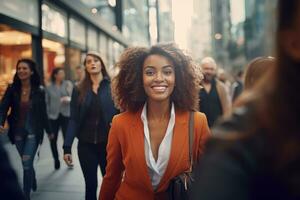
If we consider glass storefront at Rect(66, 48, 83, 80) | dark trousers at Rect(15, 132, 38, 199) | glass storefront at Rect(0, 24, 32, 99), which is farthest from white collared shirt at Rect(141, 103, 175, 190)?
glass storefront at Rect(66, 48, 83, 80)

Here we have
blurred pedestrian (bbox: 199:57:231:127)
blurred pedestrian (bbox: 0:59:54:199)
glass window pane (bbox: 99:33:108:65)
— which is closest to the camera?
blurred pedestrian (bbox: 0:59:54:199)

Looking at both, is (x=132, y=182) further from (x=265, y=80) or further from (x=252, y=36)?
(x=252, y=36)

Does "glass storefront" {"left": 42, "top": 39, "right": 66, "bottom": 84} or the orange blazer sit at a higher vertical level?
"glass storefront" {"left": 42, "top": 39, "right": 66, "bottom": 84}

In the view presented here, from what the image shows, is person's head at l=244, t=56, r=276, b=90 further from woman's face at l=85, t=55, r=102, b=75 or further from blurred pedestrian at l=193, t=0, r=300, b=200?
blurred pedestrian at l=193, t=0, r=300, b=200

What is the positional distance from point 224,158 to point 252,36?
2350 inches

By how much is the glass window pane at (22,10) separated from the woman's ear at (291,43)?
31.9 ft

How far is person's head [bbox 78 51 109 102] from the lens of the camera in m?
5.44

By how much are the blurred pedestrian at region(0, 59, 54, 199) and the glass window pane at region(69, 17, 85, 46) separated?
1045 cm

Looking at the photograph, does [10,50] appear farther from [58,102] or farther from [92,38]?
[92,38]

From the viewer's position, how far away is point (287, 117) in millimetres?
964

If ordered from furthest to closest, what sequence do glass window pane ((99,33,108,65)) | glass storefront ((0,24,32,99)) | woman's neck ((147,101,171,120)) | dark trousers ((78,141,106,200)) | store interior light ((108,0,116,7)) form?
store interior light ((108,0,116,7)), glass window pane ((99,33,108,65)), glass storefront ((0,24,32,99)), dark trousers ((78,141,106,200)), woman's neck ((147,101,171,120))

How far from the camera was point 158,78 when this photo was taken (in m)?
3.11

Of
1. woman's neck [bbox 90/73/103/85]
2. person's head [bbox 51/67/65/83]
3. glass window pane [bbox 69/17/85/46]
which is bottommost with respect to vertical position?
woman's neck [bbox 90/73/103/85]

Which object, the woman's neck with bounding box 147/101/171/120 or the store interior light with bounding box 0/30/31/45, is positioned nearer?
the woman's neck with bounding box 147/101/171/120
